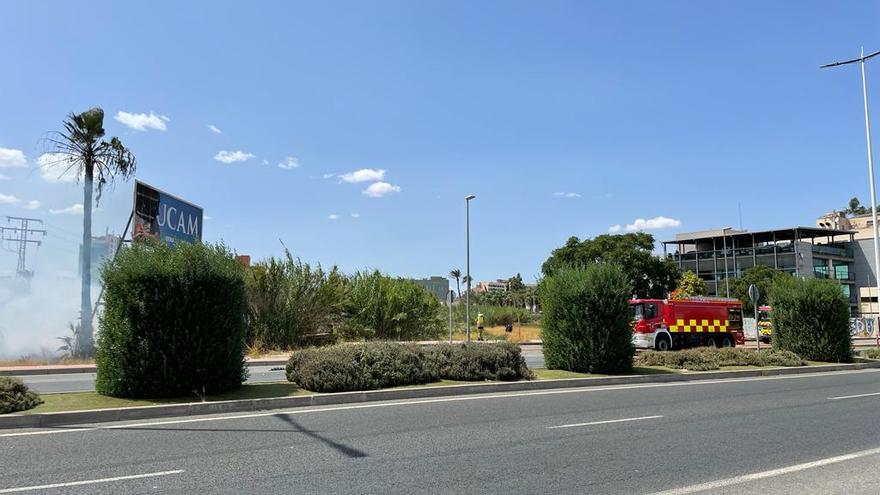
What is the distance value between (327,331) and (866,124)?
79.5 feet

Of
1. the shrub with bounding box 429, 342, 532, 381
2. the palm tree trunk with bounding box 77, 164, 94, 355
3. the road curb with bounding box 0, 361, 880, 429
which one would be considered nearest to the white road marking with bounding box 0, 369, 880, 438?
the road curb with bounding box 0, 361, 880, 429

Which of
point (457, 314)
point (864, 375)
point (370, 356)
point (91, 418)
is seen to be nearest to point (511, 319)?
point (457, 314)

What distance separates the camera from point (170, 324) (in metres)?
11.1

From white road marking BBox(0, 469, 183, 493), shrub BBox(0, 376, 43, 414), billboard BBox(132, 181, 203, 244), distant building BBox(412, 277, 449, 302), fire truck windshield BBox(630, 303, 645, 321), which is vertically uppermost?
billboard BBox(132, 181, 203, 244)

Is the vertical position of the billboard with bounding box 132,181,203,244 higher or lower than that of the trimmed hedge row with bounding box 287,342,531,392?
higher

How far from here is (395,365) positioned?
13055 mm

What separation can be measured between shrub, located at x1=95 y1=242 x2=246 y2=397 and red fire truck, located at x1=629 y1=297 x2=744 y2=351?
21009mm

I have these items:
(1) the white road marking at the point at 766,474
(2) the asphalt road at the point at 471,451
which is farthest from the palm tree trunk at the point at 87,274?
(1) the white road marking at the point at 766,474

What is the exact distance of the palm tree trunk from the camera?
22.0m

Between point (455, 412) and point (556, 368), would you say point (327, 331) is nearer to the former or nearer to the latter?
point (556, 368)

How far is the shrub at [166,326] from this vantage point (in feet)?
35.6

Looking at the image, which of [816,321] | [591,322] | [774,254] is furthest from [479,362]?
[774,254]

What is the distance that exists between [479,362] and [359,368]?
2.89m

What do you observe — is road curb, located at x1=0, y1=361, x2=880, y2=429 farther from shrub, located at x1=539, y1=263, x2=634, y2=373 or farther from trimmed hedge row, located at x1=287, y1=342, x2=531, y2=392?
shrub, located at x1=539, y1=263, x2=634, y2=373
